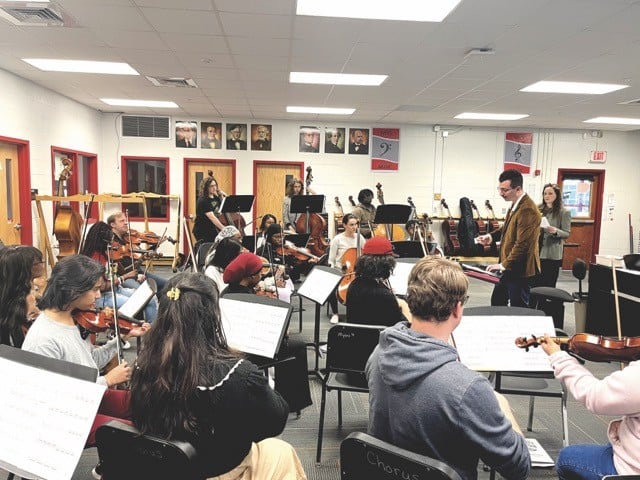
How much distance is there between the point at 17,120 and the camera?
6.12 metres

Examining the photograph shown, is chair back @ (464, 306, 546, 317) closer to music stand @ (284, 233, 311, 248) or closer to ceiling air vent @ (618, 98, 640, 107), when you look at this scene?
music stand @ (284, 233, 311, 248)

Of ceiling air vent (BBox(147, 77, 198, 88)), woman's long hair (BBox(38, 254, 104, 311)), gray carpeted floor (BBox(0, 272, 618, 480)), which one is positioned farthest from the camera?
ceiling air vent (BBox(147, 77, 198, 88))

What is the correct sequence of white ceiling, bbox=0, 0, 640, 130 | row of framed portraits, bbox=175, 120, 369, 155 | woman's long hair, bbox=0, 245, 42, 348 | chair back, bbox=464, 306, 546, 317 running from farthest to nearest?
row of framed portraits, bbox=175, 120, 369, 155 → white ceiling, bbox=0, 0, 640, 130 → woman's long hair, bbox=0, 245, 42, 348 → chair back, bbox=464, 306, 546, 317

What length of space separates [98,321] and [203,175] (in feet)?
23.8

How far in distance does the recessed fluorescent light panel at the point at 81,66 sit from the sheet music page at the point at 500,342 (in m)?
5.05

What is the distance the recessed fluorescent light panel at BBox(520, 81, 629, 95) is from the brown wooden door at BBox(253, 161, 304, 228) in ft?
15.5

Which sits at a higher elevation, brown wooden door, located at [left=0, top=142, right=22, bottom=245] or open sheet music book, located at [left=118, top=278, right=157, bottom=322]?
brown wooden door, located at [left=0, top=142, right=22, bottom=245]

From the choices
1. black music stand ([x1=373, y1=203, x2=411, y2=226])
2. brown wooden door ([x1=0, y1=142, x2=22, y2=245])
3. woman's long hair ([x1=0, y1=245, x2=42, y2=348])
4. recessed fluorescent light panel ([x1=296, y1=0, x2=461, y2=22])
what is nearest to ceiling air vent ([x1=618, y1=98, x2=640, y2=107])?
black music stand ([x1=373, y1=203, x2=411, y2=226])

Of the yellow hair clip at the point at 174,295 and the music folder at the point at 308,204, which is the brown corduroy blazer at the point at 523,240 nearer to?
the yellow hair clip at the point at 174,295

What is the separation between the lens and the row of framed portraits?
930 cm

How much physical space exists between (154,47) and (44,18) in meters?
1.01

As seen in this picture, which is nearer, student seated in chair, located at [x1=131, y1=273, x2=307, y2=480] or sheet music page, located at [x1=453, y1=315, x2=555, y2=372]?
student seated in chair, located at [x1=131, y1=273, x2=307, y2=480]

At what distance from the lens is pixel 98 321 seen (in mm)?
2578

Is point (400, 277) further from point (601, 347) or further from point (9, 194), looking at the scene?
point (9, 194)
